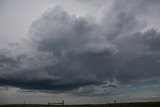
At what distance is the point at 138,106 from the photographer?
74250 millimetres

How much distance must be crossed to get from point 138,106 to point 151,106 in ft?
13.8

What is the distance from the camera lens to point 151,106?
7244cm
